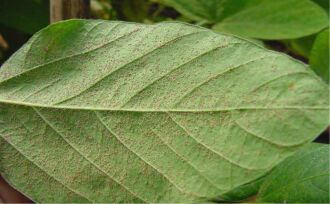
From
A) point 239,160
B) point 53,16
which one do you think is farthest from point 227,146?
point 53,16

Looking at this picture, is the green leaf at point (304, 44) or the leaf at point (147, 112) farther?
the green leaf at point (304, 44)

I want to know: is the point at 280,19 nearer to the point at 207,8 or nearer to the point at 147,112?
the point at 207,8

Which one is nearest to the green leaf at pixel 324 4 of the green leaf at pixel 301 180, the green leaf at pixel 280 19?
the green leaf at pixel 280 19

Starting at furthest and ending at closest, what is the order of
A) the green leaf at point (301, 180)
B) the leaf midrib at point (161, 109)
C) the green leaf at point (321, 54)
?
the green leaf at point (321, 54) → the green leaf at point (301, 180) → the leaf midrib at point (161, 109)

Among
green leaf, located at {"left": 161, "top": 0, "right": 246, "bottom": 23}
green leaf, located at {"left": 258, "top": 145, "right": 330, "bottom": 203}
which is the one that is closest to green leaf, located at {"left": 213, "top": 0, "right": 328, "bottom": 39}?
green leaf, located at {"left": 161, "top": 0, "right": 246, "bottom": 23}

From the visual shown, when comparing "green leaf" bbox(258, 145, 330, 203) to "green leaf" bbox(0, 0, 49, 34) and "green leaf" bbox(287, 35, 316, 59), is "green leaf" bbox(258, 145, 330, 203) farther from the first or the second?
"green leaf" bbox(0, 0, 49, 34)

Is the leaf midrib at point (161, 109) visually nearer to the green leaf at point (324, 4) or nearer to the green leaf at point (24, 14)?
the green leaf at point (24, 14)
